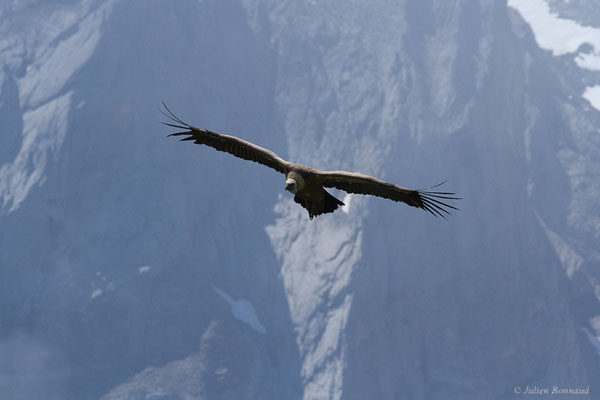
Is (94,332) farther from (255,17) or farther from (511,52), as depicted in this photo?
A: (511,52)

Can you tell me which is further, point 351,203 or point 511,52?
point 511,52

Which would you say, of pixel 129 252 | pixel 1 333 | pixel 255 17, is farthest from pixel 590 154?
pixel 1 333

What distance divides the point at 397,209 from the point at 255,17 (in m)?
26.6

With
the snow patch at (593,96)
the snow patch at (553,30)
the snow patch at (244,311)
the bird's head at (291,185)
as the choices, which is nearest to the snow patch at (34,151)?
the snow patch at (244,311)

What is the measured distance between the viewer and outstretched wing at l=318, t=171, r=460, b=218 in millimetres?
15969

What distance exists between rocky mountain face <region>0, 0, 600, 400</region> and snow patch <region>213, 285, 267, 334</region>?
0.86 ft

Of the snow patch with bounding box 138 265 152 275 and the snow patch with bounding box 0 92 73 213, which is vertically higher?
the snow patch with bounding box 0 92 73 213

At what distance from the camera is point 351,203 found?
75.6 meters

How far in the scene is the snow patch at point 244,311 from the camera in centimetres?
7606

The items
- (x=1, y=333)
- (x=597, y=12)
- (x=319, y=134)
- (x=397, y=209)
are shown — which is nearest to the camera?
(x=1, y=333)

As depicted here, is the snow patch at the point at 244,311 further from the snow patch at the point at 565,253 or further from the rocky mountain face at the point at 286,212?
the snow patch at the point at 565,253

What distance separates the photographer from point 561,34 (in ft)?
316

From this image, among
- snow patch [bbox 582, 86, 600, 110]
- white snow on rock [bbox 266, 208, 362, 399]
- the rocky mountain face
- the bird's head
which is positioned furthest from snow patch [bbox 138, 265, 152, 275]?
the bird's head

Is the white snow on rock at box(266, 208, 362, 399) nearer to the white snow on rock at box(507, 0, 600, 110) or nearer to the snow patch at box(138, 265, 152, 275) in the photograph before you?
the snow patch at box(138, 265, 152, 275)
